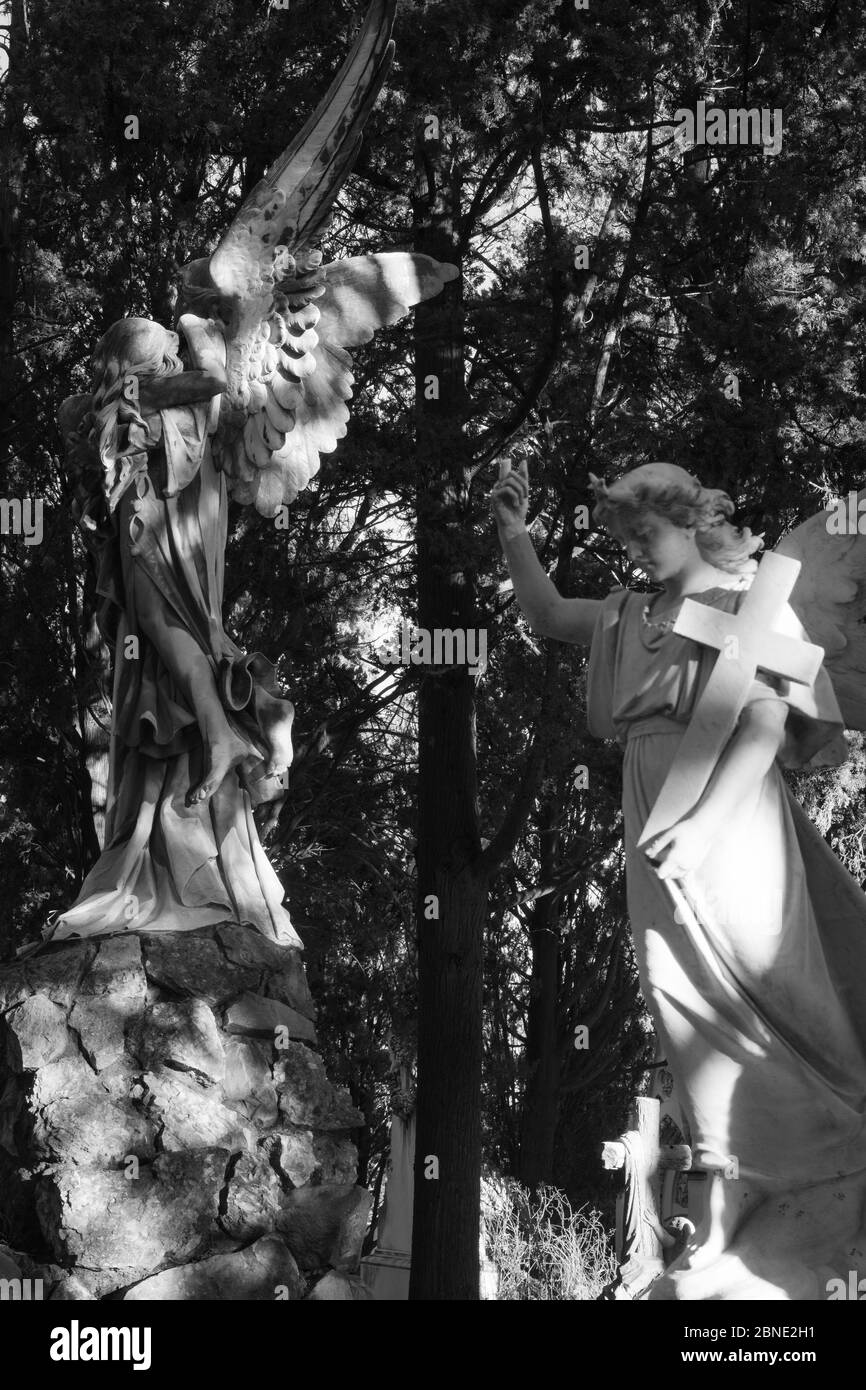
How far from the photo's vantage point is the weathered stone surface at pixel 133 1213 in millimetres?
6188

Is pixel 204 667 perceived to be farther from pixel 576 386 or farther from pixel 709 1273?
pixel 576 386

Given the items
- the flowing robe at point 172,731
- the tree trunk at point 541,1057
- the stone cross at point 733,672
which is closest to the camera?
the stone cross at point 733,672

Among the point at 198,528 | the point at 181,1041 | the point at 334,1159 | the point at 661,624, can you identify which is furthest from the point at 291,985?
the point at 661,624

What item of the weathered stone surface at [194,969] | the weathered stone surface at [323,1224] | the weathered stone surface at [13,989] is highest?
the weathered stone surface at [194,969]

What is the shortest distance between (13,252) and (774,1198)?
1061 cm

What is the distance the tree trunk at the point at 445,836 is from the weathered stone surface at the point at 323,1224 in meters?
5.27

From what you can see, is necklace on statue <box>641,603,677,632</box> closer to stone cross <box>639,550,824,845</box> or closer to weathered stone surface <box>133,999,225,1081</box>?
stone cross <box>639,550,824,845</box>

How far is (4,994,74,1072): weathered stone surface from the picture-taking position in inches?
260

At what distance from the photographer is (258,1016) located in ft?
22.5

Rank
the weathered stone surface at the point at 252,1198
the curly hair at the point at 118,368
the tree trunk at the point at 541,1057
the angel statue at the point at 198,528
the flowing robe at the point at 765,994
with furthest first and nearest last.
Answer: the tree trunk at the point at 541,1057 → the curly hair at the point at 118,368 → the angel statue at the point at 198,528 → the weathered stone surface at the point at 252,1198 → the flowing robe at the point at 765,994

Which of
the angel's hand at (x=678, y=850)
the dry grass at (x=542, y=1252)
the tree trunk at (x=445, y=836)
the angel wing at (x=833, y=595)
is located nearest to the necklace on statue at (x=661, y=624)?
the angel wing at (x=833, y=595)

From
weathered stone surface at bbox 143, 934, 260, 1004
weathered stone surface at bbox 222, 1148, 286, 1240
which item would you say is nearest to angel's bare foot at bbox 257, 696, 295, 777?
weathered stone surface at bbox 143, 934, 260, 1004

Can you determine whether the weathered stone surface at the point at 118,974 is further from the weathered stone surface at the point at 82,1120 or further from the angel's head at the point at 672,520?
the angel's head at the point at 672,520

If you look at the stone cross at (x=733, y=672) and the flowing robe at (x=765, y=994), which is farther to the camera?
the stone cross at (x=733, y=672)
